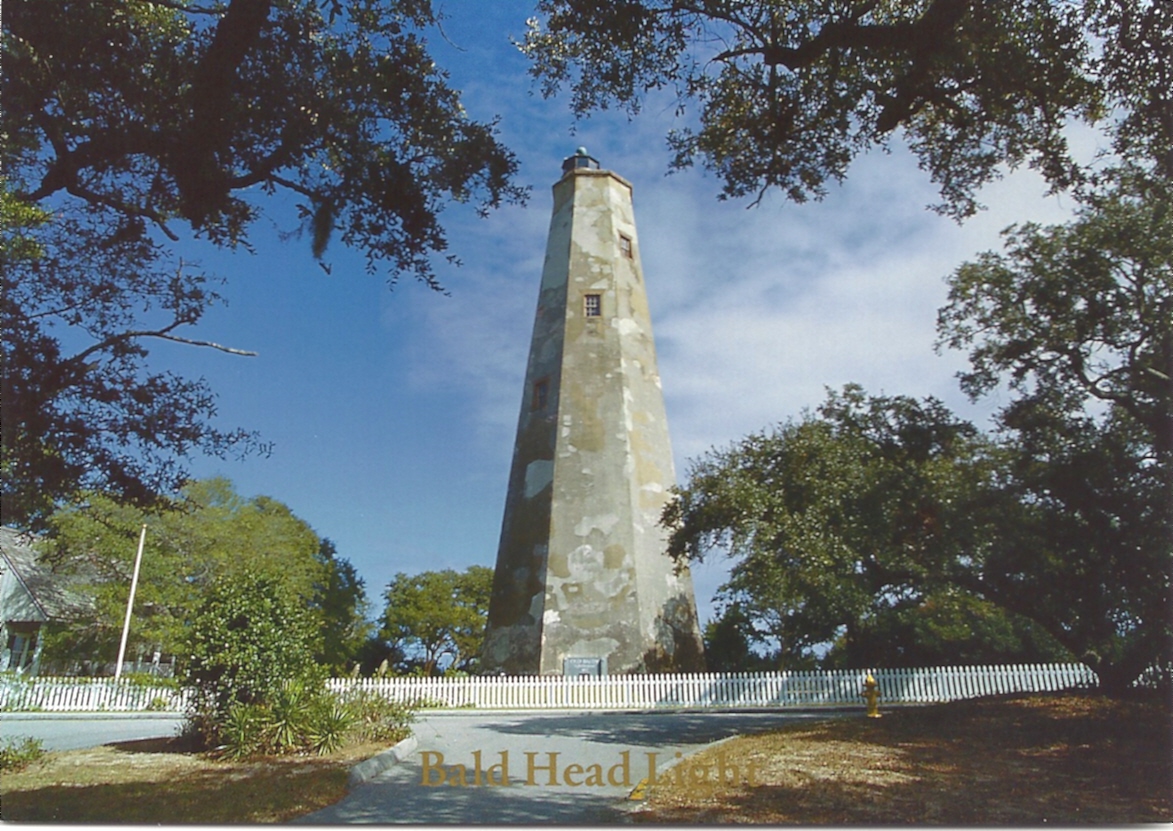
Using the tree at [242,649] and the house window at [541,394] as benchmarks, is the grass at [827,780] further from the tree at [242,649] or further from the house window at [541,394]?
the house window at [541,394]

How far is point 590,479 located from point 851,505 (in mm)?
6457

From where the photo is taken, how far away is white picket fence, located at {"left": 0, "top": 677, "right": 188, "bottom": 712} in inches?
443

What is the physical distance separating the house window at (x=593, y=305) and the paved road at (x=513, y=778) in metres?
8.41

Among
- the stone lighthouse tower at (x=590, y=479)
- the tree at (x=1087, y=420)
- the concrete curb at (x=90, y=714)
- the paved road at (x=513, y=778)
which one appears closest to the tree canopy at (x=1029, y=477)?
the tree at (x=1087, y=420)

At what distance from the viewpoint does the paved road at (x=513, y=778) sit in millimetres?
3766

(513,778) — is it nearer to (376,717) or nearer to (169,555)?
(376,717)

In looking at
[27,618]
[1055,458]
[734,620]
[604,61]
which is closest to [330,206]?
[604,61]

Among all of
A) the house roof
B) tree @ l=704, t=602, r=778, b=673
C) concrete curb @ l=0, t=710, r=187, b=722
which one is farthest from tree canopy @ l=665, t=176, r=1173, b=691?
concrete curb @ l=0, t=710, r=187, b=722

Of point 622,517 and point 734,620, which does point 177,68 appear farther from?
point 734,620

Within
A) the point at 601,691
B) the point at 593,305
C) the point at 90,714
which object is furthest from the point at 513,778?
the point at 593,305

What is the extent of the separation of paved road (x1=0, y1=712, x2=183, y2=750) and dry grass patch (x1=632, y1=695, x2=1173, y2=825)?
17.9ft

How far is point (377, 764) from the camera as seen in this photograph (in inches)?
196

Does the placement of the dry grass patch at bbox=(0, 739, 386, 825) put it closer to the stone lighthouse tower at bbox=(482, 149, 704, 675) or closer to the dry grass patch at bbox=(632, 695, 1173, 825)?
the dry grass patch at bbox=(632, 695, 1173, 825)

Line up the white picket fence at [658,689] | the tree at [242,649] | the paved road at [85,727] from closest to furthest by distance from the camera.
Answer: the tree at [242,649], the paved road at [85,727], the white picket fence at [658,689]
